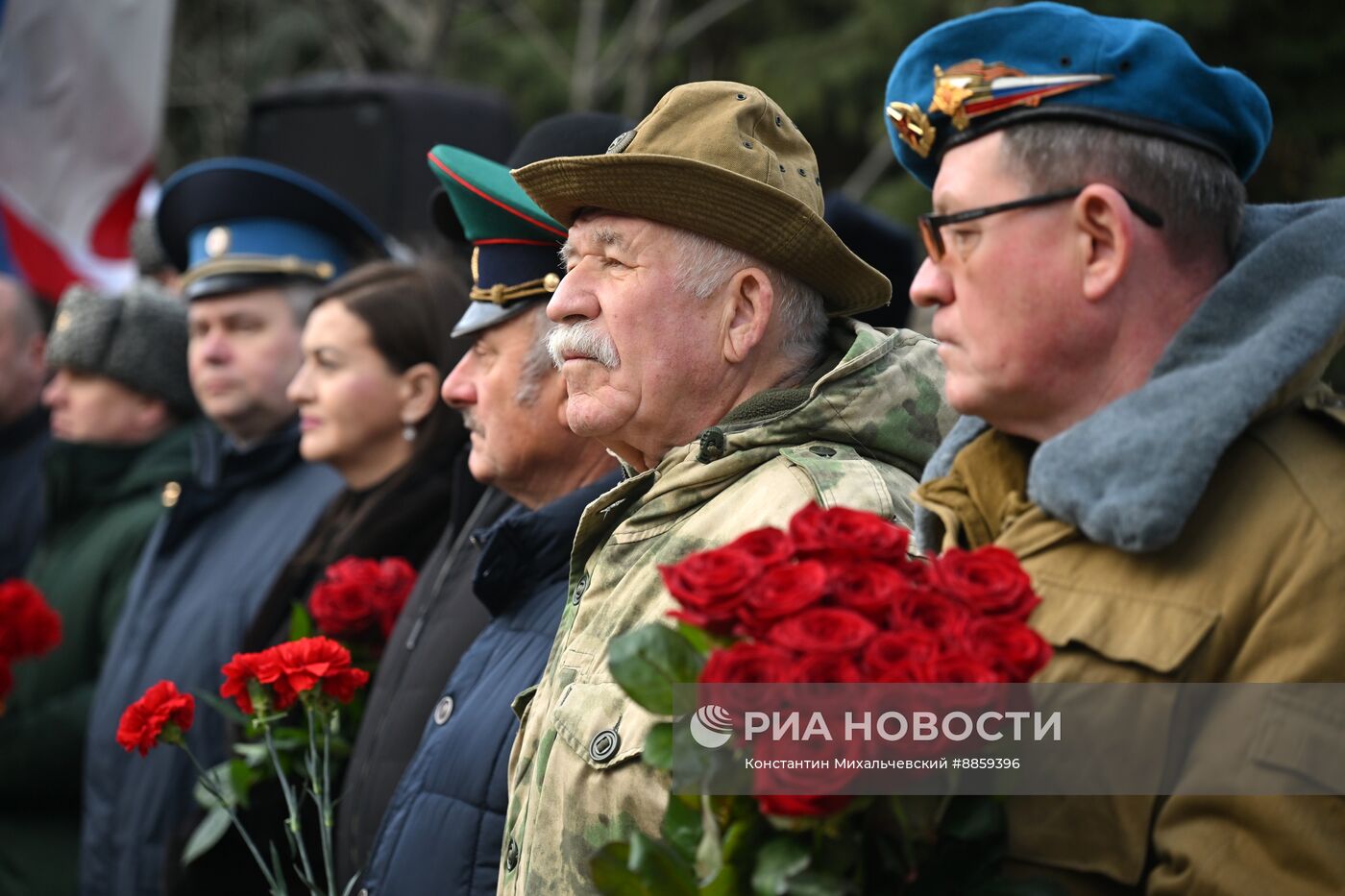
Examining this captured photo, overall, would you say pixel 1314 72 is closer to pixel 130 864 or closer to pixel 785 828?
pixel 130 864

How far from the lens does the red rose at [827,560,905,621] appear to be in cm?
161

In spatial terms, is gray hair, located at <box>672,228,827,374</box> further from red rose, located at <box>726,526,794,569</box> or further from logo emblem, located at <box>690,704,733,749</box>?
logo emblem, located at <box>690,704,733,749</box>

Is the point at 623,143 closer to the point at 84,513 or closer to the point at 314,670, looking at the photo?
the point at 314,670

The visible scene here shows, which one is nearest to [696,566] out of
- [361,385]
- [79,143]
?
[361,385]

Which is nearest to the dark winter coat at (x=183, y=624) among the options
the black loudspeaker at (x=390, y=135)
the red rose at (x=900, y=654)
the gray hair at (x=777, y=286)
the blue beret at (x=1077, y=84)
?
the black loudspeaker at (x=390, y=135)

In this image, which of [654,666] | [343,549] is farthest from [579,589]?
[343,549]

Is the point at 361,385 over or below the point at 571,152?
below

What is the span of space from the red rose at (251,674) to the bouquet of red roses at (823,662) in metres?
1.19

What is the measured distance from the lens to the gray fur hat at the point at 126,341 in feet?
19.1

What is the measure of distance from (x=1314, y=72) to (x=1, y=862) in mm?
7127

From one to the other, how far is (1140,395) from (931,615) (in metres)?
0.45

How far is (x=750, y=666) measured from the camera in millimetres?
1556

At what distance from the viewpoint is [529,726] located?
102 inches

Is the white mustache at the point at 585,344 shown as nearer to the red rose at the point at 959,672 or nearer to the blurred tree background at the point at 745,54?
the red rose at the point at 959,672
